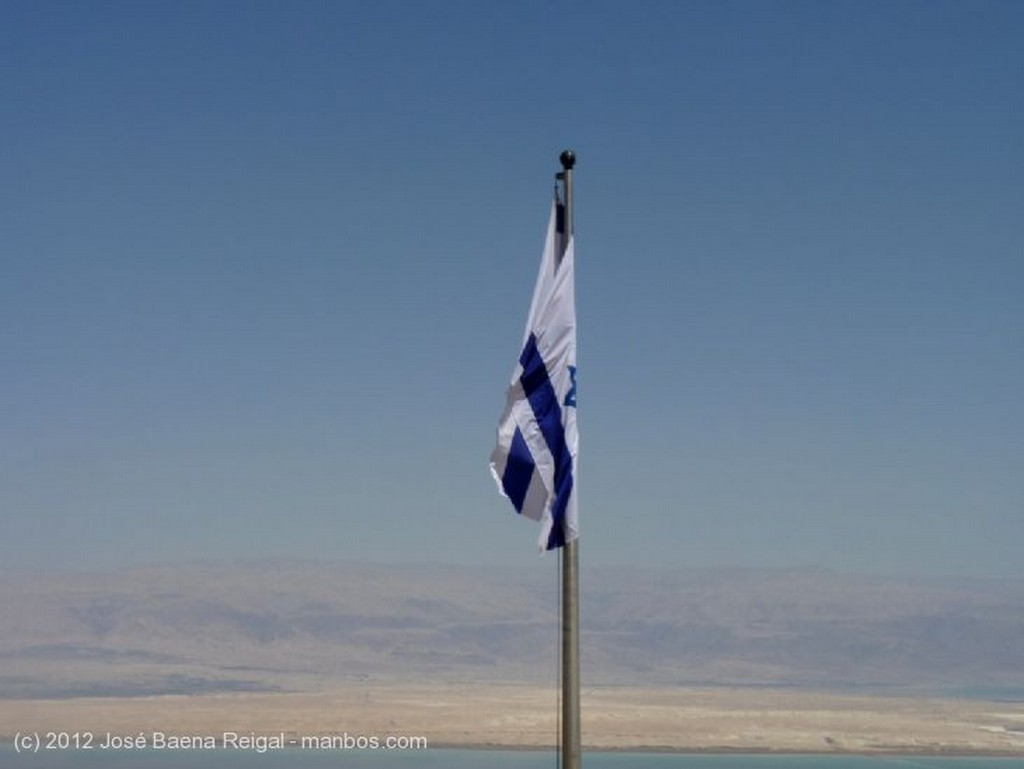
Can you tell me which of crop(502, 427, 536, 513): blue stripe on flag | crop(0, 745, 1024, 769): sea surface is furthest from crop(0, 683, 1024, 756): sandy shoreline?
crop(502, 427, 536, 513): blue stripe on flag

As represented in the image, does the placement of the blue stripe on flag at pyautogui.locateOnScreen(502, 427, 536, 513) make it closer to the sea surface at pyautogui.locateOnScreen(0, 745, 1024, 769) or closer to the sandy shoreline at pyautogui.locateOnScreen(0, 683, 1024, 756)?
the sea surface at pyautogui.locateOnScreen(0, 745, 1024, 769)

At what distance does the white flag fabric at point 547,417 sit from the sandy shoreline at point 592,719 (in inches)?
4144

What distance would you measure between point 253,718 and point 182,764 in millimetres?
37593

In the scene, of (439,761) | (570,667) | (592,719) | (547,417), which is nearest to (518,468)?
(547,417)

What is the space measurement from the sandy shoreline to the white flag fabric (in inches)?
4144

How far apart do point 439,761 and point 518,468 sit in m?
92.4

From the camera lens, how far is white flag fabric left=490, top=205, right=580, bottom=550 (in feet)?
36.1

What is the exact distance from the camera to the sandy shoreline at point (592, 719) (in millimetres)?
118562

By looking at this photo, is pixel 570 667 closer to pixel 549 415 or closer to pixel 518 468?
A: pixel 518 468

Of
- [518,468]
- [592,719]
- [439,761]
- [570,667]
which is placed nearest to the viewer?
[570,667]

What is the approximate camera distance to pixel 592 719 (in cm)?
13475

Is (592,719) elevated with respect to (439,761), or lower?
elevated

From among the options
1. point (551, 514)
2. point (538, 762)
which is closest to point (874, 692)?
point (538, 762)

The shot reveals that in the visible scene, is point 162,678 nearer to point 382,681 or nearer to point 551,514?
point 382,681
